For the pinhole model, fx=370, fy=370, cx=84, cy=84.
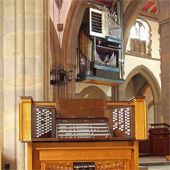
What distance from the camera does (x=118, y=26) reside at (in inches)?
644

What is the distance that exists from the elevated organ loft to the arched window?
137 inches

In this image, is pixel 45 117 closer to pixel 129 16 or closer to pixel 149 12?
pixel 129 16

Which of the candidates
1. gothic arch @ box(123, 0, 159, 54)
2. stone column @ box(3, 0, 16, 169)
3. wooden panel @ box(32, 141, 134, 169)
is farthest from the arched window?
wooden panel @ box(32, 141, 134, 169)

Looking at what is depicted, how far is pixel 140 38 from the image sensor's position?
2041 centimetres

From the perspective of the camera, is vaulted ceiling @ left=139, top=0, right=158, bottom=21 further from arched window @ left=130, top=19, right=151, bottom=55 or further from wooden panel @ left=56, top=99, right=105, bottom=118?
wooden panel @ left=56, top=99, right=105, bottom=118

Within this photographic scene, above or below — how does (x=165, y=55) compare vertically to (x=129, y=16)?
below

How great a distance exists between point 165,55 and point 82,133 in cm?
650

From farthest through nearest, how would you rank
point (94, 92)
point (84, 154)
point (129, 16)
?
1. point (94, 92)
2. point (129, 16)
3. point (84, 154)

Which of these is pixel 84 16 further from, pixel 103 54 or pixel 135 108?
pixel 135 108

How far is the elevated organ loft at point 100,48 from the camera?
15.5 m

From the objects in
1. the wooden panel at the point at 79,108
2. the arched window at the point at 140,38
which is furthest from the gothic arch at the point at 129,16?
the wooden panel at the point at 79,108

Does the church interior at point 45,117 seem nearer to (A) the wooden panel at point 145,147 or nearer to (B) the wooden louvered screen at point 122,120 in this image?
(B) the wooden louvered screen at point 122,120

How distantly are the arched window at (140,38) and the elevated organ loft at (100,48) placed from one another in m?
3.49

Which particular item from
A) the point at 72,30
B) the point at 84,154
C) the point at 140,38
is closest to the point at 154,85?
→ the point at 140,38
